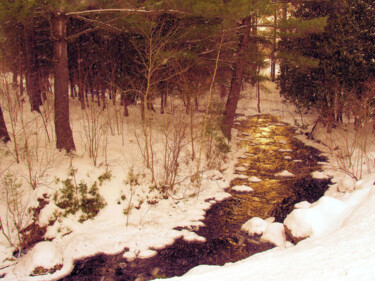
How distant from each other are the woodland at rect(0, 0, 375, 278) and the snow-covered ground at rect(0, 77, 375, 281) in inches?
5.1

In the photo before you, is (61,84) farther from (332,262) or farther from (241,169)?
(332,262)

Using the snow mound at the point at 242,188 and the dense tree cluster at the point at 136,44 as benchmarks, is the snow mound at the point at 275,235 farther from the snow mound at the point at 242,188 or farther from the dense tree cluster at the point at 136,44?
the dense tree cluster at the point at 136,44

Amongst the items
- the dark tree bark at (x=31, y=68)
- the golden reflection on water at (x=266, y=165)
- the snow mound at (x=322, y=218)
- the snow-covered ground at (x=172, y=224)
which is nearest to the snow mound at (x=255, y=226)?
the snow-covered ground at (x=172, y=224)

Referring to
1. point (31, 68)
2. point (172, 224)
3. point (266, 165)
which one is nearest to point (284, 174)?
point (266, 165)

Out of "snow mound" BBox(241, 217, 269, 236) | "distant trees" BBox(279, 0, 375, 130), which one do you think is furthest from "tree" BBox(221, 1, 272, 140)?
"snow mound" BBox(241, 217, 269, 236)

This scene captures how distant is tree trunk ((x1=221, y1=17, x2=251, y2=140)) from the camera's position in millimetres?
12820

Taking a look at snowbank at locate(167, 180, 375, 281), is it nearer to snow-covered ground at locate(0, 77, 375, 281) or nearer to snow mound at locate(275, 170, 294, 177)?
snow-covered ground at locate(0, 77, 375, 281)

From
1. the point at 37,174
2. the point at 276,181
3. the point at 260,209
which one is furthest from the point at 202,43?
the point at 37,174

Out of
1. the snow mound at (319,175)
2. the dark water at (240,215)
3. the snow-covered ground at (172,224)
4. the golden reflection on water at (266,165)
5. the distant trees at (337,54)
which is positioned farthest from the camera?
the distant trees at (337,54)

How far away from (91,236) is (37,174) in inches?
95.3

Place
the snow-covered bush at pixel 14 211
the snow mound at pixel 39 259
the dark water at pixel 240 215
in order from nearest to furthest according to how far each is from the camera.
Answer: the snow mound at pixel 39 259, the dark water at pixel 240 215, the snow-covered bush at pixel 14 211

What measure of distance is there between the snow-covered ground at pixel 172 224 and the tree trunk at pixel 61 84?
0.58 meters

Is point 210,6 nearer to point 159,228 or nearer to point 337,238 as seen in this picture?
point 159,228

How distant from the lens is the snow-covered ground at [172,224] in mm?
4086
